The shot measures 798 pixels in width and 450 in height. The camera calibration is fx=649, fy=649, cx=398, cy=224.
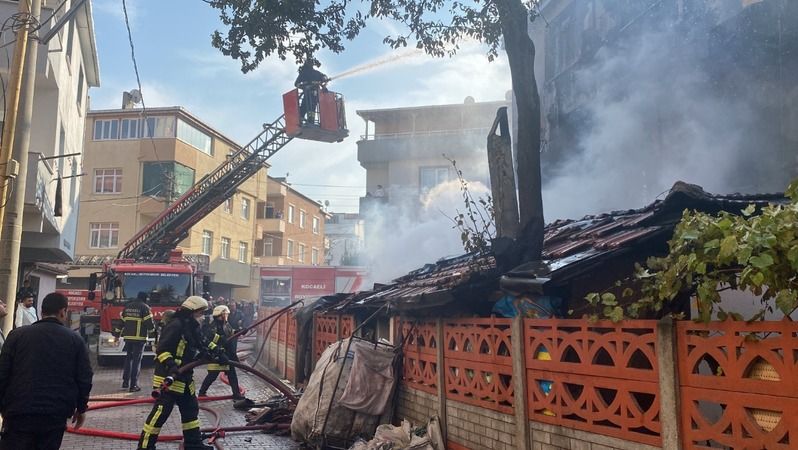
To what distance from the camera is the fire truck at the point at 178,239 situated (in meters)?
16.7

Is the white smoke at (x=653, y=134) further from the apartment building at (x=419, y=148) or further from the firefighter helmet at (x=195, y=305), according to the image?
the apartment building at (x=419, y=148)

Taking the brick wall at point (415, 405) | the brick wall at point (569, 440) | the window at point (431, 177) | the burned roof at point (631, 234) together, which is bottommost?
the brick wall at point (415, 405)

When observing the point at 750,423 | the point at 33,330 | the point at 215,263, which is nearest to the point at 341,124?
the point at 33,330

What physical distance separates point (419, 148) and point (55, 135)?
986 inches

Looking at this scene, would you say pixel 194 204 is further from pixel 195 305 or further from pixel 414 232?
pixel 195 305

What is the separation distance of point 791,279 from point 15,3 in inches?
591

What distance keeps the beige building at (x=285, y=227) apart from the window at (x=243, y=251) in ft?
Result: 6.99

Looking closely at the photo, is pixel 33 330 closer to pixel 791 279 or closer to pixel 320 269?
pixel 791 279

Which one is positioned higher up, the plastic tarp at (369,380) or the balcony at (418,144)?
the balcony at (418,144)

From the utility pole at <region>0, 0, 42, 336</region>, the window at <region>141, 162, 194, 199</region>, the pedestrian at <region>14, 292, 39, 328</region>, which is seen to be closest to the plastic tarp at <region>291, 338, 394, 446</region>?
the utility pole at <region>0, 0, 42, 336</region>

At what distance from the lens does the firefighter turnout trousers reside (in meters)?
7.11

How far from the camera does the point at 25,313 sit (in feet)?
31.1

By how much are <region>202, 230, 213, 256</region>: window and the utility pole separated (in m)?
30.3

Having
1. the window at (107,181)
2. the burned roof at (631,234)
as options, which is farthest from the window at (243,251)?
the burned roof at (631,234)
